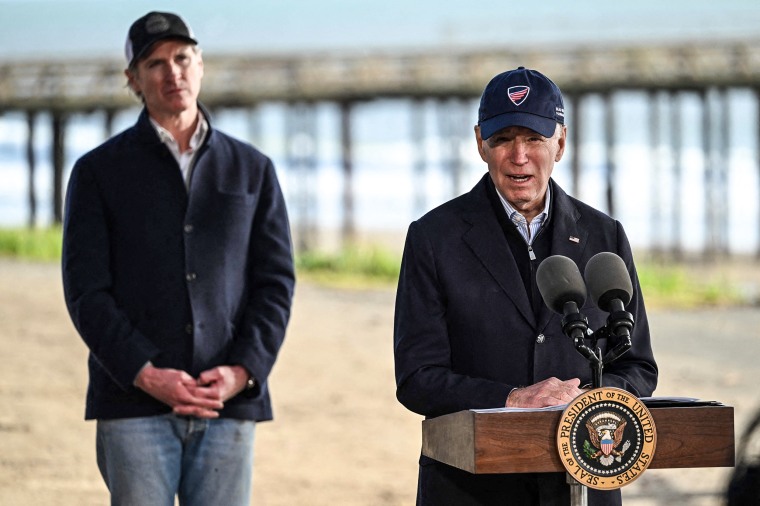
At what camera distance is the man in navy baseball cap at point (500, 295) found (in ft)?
12.2

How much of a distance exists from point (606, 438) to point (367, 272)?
1948 cm

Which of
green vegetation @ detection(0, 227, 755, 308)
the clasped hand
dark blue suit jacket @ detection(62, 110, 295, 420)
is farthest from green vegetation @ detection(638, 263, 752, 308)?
the clasped hand

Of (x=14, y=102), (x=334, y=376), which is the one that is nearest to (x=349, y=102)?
(x=14, y=102)

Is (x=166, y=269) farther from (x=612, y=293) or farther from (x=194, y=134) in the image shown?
(x=612, y=293)

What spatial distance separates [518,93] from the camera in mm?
3764

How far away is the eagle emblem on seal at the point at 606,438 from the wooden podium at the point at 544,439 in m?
0.07

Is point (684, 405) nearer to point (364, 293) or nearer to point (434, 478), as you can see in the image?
point (434, 478)

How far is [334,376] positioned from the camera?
14.1 meters

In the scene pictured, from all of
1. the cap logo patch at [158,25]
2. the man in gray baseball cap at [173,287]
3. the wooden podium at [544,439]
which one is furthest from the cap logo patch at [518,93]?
the cap logo patch at [158,25]

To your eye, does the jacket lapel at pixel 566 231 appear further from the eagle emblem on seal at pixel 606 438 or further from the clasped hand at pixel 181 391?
the clasped hand at pixel 181 391

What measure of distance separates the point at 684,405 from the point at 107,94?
3218 cm

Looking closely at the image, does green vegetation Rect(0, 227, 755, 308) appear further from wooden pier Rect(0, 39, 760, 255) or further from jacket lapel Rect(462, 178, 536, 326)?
jacket lapel Rect(462, 178, 536, 326)

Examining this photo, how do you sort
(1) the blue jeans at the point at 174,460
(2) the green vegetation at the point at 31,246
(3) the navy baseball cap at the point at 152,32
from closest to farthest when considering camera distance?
(1) the blue jeans at the point at 174,460
(3) the navy baseball cap at the point at 152,32
(2) the green vegetation at the point at 31,246

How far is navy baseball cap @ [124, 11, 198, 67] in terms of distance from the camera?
4.64 meters
